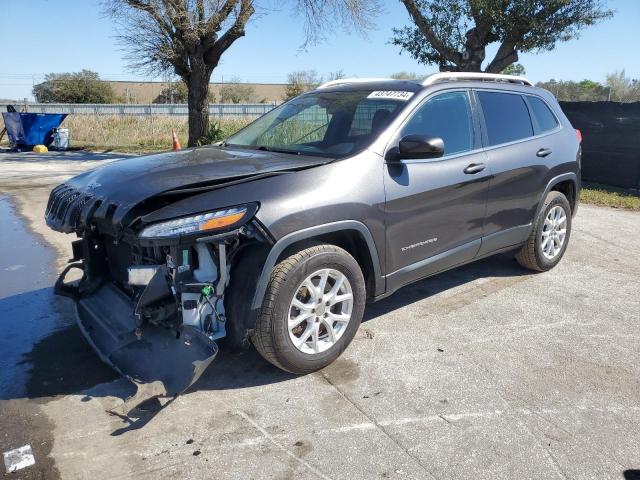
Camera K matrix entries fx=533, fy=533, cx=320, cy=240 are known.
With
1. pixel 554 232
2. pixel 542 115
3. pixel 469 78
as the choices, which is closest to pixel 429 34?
pixel 542 115

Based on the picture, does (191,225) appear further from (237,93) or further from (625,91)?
(237,93)

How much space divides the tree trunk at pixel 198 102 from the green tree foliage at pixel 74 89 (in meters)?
42.9

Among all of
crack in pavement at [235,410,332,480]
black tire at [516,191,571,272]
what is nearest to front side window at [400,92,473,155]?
black tire at [516,191,571,272]

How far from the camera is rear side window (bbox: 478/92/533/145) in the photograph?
4.66 m

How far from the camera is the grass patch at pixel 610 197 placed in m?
9.48

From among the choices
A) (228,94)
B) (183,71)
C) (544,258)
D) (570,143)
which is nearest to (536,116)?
(570,143)

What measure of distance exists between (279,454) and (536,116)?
163 inches

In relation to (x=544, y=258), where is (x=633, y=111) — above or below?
above

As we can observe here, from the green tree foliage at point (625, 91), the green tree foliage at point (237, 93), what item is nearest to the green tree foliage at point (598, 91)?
the green tree foliage at point (625, 91)

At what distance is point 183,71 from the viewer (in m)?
18.1

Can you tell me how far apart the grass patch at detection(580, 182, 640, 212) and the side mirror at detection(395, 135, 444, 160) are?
7221 mm

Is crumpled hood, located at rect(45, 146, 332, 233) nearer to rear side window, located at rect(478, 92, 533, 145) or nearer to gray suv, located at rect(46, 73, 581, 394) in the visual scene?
gray suv, located at rect(46, 73, 581, 394)

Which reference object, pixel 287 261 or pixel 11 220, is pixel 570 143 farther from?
pixel 11 220

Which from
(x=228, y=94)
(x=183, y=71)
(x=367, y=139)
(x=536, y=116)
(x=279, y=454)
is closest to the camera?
(x=279, y=454)
